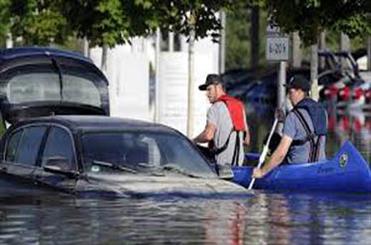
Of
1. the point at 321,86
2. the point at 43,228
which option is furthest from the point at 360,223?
the point at 321,86

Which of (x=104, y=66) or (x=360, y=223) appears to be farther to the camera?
(x=104, y=66)

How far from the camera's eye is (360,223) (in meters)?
11.8

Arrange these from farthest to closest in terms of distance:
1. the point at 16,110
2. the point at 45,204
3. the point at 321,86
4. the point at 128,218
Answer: the point at 321,86 < the point at 16,110 < the point at 45,204 < the point at 128,218

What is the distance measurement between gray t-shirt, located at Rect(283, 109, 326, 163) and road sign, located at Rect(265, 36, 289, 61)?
16.0 ft

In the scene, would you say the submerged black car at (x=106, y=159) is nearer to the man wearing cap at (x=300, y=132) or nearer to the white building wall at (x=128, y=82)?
the man wearing cap at (x=300, y=132)

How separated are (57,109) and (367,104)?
33772 millimetres

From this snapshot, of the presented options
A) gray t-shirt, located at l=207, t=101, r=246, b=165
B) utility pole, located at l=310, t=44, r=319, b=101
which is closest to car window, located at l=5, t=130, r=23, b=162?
gray t-shirt, located at l=207, t=101, r=246, b=165

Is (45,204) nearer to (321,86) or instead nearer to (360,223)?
(360,223)

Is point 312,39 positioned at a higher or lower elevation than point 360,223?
higher

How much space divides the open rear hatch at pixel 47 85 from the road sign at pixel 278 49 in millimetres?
2583

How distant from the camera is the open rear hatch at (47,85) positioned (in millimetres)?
18391

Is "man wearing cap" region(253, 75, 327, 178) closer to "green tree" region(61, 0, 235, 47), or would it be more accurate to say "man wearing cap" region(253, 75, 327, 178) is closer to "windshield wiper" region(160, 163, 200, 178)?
"windshield wiper" region(160, 163, 200, 178)

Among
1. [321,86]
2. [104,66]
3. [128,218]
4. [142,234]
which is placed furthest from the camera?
[321,86]

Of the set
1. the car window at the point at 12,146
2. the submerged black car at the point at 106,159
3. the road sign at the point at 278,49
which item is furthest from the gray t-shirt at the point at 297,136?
the road sign at the point at 278,49
